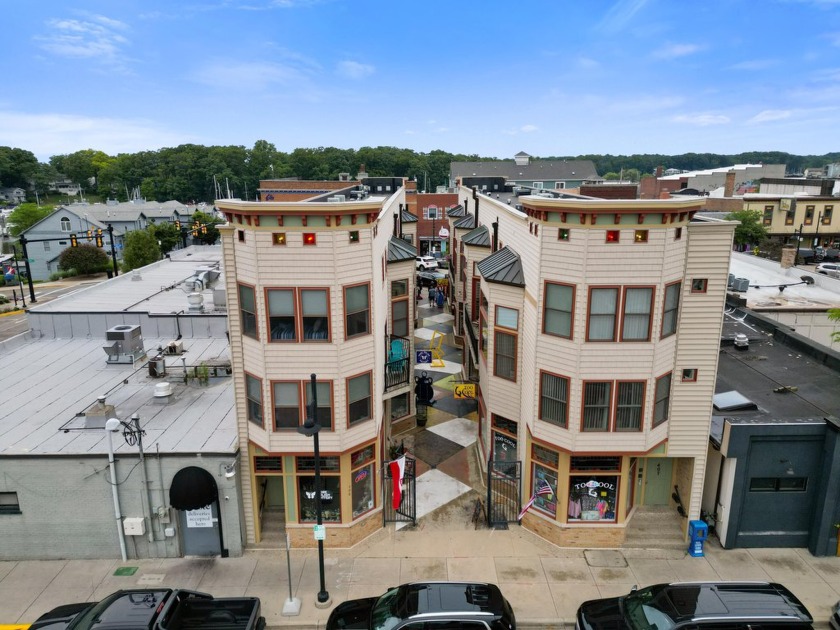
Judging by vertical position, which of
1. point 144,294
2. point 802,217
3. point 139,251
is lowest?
point 139,251

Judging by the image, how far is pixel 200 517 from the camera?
50.3ft

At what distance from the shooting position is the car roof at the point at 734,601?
11.2 metres

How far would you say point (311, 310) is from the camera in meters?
14.0

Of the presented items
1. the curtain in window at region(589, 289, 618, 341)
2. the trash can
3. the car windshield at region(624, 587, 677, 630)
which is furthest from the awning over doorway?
the trash can

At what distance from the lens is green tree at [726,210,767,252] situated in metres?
56.0

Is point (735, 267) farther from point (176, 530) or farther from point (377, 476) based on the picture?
point (176, 530)

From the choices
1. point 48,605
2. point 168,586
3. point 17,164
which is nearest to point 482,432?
point 168,586

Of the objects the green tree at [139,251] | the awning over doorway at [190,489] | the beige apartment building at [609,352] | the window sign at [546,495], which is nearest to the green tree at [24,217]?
the green tree at [139,251]

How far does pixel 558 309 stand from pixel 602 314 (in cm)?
110

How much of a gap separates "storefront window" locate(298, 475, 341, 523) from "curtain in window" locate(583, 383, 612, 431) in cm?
713

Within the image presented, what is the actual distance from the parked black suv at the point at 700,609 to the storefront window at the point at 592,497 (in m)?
3.19

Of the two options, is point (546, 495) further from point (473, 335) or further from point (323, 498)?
point (473, 335)

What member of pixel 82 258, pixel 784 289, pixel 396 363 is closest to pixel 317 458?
pixel 396 363

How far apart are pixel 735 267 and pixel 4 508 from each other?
143 ft
